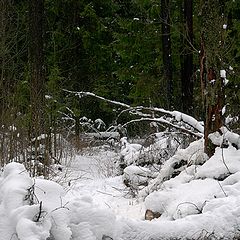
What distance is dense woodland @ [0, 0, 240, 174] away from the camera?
5.70m

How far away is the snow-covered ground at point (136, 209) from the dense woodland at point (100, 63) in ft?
1.95

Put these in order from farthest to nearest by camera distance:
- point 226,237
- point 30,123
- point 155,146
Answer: point 155,146
point 30,123
point 226,237

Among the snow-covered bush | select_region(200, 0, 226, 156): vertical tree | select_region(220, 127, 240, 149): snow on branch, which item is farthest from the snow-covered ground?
select_region(200, 0, 226, 156): vertical tree

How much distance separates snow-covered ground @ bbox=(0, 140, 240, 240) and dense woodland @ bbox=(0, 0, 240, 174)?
593mm

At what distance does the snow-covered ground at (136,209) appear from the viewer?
2959 mm

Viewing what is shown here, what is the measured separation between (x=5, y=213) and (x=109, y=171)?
5487 millimetres

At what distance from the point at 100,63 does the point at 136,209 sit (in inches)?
462

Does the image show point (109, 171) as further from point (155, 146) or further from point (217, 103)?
point (217, 103)

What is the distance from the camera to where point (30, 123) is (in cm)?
695

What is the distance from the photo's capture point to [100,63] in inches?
664

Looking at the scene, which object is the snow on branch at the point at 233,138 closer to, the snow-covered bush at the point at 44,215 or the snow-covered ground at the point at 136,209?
the snow-covered ground at the point at 136,209

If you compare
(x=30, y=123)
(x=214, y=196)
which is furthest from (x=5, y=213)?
(x=30, y=123)

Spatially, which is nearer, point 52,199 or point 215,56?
point 52,199

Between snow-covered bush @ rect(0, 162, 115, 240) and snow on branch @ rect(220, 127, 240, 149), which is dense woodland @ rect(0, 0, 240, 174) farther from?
snow-covered bush @ rect(0, 162, 115, 240)
